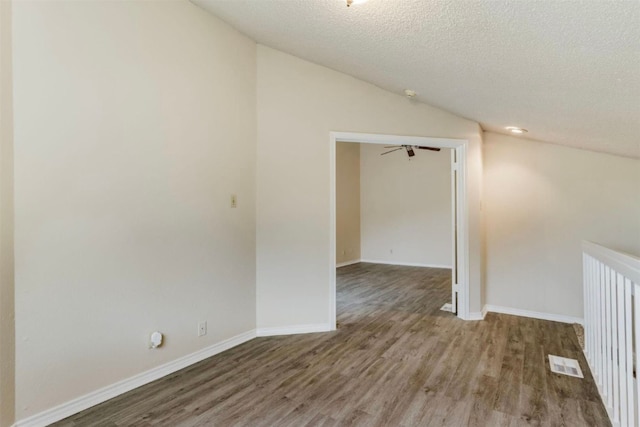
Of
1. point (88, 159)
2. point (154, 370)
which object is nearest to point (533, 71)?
point (88, 159)

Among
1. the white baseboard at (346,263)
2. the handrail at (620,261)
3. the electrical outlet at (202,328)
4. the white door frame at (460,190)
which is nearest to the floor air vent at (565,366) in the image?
the handrail at (620,261)

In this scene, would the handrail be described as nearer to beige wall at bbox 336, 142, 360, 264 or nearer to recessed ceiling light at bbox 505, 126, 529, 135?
recessed ceiling light at bbox 505, 126, 529, 135

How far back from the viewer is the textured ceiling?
162 centimetres

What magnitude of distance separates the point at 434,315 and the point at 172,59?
3796 mm

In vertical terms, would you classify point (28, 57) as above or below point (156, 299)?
above

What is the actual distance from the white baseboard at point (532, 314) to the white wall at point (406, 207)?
11.3 feet

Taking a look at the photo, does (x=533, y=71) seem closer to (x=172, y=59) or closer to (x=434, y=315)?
(x=172, y=59)

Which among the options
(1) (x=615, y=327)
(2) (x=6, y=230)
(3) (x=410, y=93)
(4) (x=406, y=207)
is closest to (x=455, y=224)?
(3) (x=410, y=93)

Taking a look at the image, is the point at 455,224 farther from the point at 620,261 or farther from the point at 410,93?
the point at 620,261

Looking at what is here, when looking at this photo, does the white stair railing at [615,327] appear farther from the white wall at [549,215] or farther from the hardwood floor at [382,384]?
the white wall at [549,215]

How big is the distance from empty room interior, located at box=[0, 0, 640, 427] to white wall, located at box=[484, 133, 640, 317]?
0.07ft

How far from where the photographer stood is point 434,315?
416 cm

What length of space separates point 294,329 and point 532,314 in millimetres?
2844

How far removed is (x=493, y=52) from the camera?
83.0 inches
